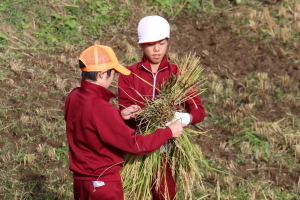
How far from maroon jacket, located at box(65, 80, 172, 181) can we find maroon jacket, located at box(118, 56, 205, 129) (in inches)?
16.5

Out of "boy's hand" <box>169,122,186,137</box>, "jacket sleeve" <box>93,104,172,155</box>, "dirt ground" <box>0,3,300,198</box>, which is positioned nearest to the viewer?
"jacket sleeve" <box>93,104,172,155</box>

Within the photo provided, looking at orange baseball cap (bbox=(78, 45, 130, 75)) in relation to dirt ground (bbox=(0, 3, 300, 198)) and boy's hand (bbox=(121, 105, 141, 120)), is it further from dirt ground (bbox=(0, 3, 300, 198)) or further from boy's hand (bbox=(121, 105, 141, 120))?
dirt ground (bbox=(0, 3, 300, 198))

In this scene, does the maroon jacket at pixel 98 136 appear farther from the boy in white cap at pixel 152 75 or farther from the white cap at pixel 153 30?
the white cap at pixel 153 30

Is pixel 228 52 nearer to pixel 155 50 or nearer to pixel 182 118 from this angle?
pixel 155 50

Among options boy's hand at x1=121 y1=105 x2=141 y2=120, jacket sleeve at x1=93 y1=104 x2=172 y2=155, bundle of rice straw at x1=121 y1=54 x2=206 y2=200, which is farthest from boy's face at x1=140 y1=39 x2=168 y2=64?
jacket sleeve at x1=93 y1=104 x2=172 y2=155

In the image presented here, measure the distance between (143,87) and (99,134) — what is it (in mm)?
708

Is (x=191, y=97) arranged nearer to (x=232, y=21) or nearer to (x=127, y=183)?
(x=127, y=183)

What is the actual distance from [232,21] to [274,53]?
87cm

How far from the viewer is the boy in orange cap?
307cm

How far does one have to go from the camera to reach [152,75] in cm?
371

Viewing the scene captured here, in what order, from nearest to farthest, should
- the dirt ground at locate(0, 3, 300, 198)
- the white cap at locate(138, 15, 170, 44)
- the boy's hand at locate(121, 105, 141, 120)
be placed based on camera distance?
the boy's hand at locate(121, 105, 141, 120), the white cap at locate(138, 15, 170, 44), the dirt ground at locate(0, 3, 300, 198)

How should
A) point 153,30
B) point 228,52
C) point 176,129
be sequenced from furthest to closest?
point 228,52
point 153,30
point 176,129

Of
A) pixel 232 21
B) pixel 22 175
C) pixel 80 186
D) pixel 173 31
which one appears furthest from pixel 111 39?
pixel 80 186

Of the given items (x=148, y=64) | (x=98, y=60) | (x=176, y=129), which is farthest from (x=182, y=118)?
(x=98, y=60)
